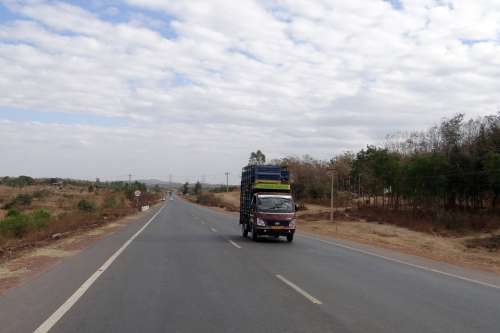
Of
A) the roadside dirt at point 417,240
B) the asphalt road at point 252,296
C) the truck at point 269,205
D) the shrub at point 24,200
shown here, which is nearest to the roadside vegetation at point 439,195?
the roadside dirt at point 417,240

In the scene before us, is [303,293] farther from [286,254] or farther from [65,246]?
[65,246]

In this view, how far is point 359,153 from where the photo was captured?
66.8m

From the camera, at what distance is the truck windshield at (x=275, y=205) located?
2205 centimetres

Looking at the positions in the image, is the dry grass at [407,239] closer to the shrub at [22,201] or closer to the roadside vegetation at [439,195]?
the roadside vegetation at [439,195]

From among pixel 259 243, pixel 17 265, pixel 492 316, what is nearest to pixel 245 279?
pixel 492 316

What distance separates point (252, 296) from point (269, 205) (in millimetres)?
12601

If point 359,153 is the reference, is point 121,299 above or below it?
below

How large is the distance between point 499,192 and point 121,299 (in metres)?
38.7

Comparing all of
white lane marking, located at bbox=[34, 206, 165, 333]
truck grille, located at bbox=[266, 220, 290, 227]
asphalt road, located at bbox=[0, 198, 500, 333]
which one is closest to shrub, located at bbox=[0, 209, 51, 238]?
truck grille, located at bbox=[266, 220, 290, 227]

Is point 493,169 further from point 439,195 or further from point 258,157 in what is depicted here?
point 258,157

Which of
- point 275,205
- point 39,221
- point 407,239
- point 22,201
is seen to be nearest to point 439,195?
point 407,239

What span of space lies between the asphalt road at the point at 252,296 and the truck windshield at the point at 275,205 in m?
5.39

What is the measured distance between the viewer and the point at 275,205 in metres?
22.3

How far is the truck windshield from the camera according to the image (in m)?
22.0
